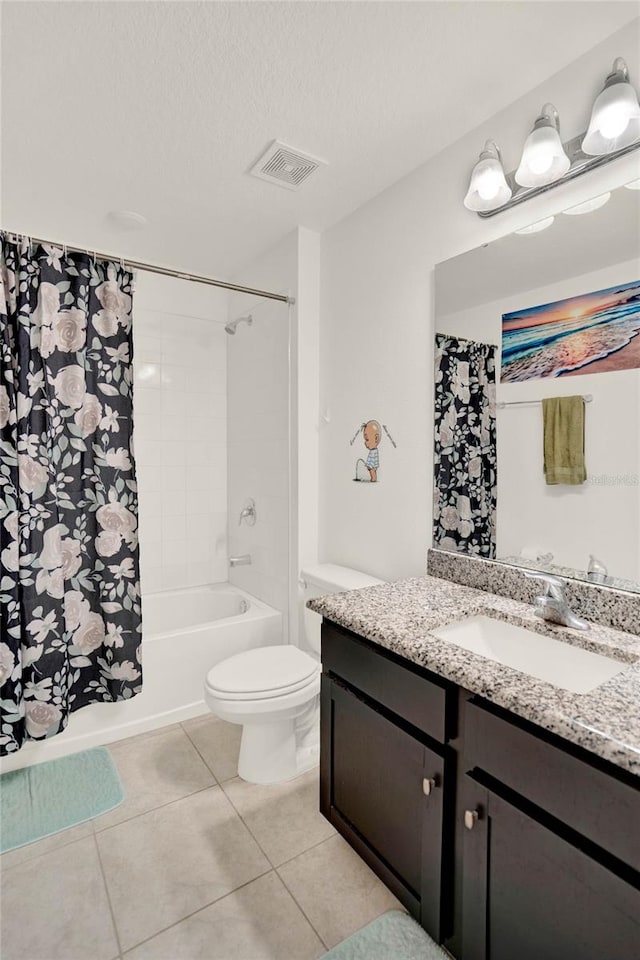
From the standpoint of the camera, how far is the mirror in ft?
4.25

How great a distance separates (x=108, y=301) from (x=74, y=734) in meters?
1.91

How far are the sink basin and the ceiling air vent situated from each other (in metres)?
1.75

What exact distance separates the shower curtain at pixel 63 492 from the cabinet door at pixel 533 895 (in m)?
1.60

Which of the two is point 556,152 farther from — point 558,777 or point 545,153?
point 558,777

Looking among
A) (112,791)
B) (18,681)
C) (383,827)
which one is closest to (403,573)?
(383,827)

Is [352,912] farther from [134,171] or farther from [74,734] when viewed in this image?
[134,171]

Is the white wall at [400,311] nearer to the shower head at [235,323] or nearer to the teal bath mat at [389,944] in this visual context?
the shower head at [235,323]

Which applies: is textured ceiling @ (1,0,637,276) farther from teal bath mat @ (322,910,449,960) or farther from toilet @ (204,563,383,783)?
teal bath mat @ (322,910,449,960)

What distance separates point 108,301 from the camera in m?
2.11

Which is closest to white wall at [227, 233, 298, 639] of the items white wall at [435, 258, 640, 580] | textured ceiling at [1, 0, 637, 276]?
textured ceiling at [1, 0, 637, 276]

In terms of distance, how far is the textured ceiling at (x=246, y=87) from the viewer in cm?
127

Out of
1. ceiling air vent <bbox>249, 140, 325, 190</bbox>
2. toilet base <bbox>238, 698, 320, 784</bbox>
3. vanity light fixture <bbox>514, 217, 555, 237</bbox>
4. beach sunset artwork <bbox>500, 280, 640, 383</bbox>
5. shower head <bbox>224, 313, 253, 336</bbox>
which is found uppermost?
ceiling air vent <bbox>249, 140, 325, 190</bbox>

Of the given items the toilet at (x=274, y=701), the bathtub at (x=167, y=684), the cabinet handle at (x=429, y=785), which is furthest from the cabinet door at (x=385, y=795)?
the bathtub at (x=167, y=684)

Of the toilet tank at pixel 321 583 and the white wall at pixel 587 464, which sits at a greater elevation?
the white wall at pixel 587 464
